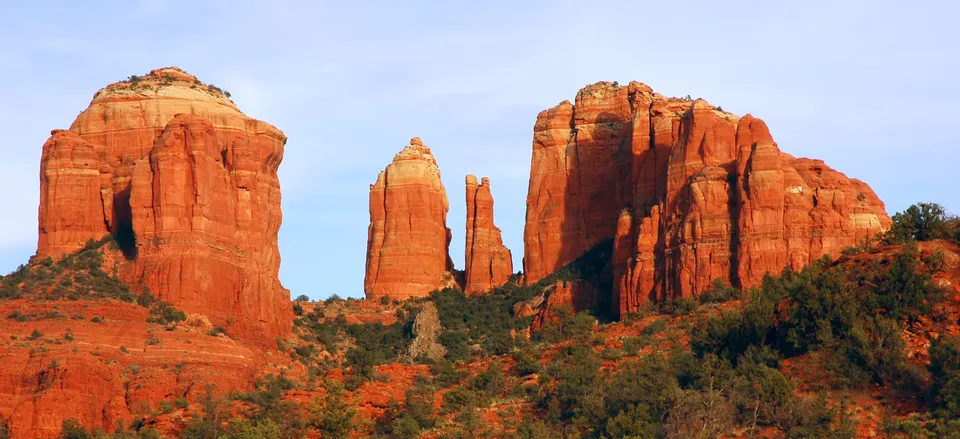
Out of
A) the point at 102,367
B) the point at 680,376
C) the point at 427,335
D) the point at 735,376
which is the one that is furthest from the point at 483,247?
the point at 735,376

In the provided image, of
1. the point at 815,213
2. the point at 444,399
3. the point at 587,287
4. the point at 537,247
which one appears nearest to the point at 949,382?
the point at 444,399

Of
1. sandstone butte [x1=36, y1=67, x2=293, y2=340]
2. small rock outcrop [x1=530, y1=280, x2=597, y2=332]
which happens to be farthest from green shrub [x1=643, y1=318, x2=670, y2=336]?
sandstone butte [x1=36, y1=67, x2=293, y2=340]

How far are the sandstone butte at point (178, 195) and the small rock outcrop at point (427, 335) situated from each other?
7541 mm

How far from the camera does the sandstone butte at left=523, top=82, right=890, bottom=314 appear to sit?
114312 millimetres

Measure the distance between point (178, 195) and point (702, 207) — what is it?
26.4 metres

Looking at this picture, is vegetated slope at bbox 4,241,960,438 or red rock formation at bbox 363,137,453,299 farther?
red rock formation at bbox 363,137,453,299

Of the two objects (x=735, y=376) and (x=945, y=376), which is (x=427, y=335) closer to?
(x=735, y=376)

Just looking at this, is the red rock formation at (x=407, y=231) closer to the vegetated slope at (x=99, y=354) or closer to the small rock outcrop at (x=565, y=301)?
the small rock outcrop at (x=565, y=301)

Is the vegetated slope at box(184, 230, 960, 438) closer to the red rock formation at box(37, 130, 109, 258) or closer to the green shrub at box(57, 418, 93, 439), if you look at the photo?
the green shrub at box(57, 418, 93, 439)

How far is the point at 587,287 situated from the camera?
12694cm

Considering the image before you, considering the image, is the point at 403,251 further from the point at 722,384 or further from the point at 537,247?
the point at 722,384

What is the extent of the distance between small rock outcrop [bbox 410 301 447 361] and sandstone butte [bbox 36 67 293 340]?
754 centimetres

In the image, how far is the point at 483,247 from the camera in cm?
14125

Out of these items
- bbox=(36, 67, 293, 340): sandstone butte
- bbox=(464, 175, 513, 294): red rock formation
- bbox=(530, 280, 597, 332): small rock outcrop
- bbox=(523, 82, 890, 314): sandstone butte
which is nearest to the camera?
bbox=(523, 82, 890, 314): sandstone butte
